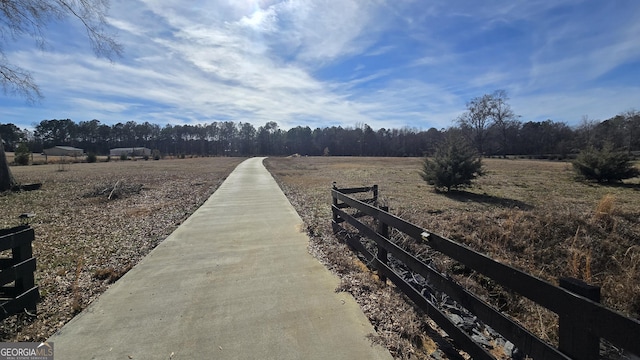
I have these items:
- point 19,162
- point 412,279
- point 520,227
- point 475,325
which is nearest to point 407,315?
point 475,325

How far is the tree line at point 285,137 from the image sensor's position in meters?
78.3

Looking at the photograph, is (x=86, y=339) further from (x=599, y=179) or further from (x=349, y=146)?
(x=349, y=146)

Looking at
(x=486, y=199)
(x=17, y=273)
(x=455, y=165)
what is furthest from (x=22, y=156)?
(x=486, y=199)

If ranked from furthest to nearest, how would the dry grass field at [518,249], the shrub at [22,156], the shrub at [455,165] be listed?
the shrub at [22,156]
the shrub at [455,165]
the dry grass field at [518,249]

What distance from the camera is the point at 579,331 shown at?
6.42 ft

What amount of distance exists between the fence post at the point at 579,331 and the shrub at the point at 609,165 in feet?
67.0

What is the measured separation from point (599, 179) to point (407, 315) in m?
20.3

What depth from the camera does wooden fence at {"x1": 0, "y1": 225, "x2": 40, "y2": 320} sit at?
331cm

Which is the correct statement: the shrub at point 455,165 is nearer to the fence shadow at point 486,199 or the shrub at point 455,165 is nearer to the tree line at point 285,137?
the fence shadow at point 486,199

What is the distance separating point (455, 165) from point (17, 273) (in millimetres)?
14937

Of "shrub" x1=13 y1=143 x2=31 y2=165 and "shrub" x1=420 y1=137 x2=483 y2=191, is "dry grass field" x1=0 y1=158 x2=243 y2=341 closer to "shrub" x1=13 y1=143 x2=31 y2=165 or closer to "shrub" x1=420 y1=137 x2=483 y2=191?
"shrub" x1=420 y1=137 x2=483 y2=191

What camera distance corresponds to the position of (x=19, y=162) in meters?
36.6

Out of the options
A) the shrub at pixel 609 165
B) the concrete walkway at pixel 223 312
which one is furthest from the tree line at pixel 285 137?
the concrete walkway at pixel 223 312

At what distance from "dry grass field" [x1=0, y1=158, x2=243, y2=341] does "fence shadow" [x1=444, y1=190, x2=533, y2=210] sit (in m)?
10.7
